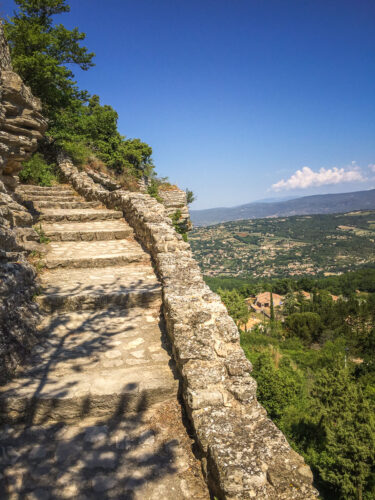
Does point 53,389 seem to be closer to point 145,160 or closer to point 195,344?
point 195,344

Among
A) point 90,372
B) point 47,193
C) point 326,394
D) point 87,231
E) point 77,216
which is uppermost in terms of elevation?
point 47,193

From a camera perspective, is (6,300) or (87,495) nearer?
(87,495)

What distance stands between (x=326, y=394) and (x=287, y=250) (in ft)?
467

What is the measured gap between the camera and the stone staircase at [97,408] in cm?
184

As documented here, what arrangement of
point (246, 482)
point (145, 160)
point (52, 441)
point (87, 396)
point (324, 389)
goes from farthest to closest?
1. point (324, 389)
2. point (145, 160)
3. point (87, 396)
4. point (52, 441)
5. point (246, 482)

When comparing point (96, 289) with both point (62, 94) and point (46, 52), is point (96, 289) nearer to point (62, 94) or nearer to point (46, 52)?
point (62, 94)

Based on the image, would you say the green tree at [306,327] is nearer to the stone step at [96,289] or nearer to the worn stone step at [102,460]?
the stone step at [96,289]

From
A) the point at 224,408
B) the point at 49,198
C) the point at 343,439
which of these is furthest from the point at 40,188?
the point at 343,439

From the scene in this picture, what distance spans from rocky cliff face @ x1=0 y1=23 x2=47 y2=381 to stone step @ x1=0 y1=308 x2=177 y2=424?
8.9 inches

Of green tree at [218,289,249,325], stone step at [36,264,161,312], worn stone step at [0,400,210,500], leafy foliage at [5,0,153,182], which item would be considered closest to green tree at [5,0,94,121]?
leafy foliage at [5,0,153,182]

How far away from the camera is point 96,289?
13.6ft

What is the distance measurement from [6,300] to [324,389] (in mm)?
23899

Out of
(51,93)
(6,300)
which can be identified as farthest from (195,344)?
(51,93)

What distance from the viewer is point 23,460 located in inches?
75.5
